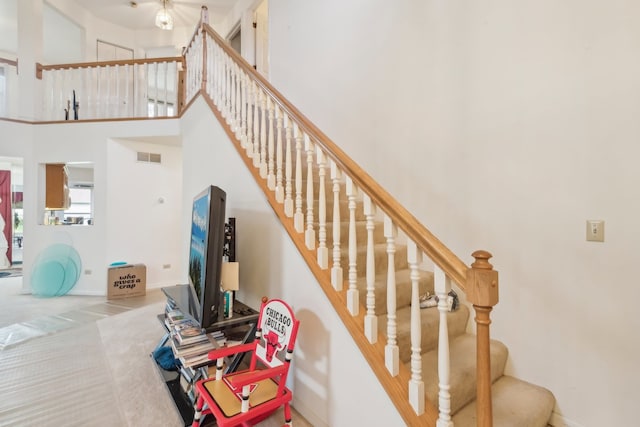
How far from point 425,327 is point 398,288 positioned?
29 cm

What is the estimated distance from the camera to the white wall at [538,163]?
4.83 feet

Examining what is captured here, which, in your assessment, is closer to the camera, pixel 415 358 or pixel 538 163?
→ pixel 415 358

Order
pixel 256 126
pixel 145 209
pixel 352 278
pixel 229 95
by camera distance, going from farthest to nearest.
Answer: pixel 145 209, pixel 229 95, pixel 256 126, pixel 352 278

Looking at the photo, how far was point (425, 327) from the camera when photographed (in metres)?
1.69

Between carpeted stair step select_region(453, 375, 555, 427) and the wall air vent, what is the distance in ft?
17.9

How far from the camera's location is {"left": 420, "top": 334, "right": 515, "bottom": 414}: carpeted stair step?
1.40 m

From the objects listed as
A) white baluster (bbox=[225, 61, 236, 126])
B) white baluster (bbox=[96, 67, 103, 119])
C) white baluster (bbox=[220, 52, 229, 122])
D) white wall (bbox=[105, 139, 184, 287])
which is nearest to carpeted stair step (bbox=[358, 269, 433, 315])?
white baluster (bbox=[225, 61, 236, 126])

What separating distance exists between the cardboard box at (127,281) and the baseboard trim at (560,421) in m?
5.03

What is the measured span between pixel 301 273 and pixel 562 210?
1.51 metres

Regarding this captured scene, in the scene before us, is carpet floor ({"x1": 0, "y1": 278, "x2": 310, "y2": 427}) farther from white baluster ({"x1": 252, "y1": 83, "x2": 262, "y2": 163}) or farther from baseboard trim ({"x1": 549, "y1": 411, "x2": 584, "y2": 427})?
white baluster ({"x1": 252, "y1": 83, "x2": 262, "y2": 163})

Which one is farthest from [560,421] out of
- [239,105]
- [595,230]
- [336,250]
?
[239,105]

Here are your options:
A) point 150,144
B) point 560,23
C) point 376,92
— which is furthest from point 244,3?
point 560,23

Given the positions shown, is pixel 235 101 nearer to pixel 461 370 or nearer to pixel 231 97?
pixel 231 97

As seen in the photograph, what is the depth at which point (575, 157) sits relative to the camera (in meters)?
1.60
